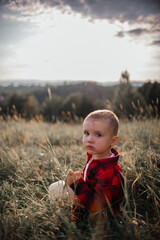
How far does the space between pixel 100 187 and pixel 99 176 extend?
0.09m

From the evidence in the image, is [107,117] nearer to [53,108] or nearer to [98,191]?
[98,191]

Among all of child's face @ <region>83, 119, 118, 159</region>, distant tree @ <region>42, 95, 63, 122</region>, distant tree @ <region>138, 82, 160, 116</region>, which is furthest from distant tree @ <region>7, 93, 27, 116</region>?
child's face @ <region>83, 119, 118, 159</region>

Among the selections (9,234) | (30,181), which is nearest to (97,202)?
(9,234)

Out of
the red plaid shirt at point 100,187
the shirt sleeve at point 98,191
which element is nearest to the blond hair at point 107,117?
the red plaid shirt at point 100,187

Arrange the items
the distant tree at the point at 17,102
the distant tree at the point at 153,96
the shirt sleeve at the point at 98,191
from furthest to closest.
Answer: the distant tree at the point at 17,102, the distant tree at the point at 153,96, the shirt sleeve at the point at 98,191

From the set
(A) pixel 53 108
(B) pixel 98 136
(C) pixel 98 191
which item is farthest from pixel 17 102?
(C) pixel 98 191

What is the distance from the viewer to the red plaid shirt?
1.36 meters

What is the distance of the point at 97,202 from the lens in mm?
1374

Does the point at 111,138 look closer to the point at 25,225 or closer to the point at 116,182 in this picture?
the point at 116,182

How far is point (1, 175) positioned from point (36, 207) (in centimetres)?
116

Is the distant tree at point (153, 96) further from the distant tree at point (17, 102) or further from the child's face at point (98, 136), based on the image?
the distant tree at point (17, 102)

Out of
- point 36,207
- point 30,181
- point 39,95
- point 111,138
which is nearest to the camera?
point 111,138

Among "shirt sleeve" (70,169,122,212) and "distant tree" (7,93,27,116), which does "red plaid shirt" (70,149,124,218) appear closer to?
"shirt sleeve" (70,169,122,212)

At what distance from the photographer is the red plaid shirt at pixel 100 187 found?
53.5 inches
